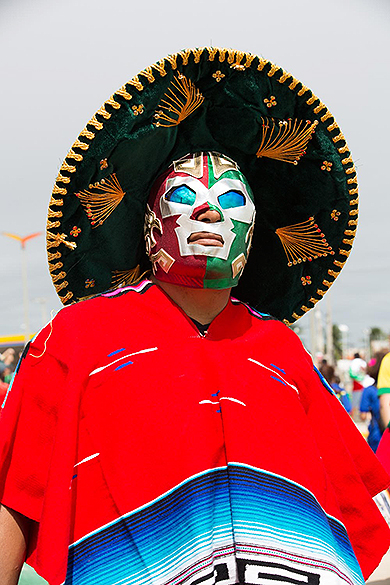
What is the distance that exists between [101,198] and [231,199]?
19.7 inches

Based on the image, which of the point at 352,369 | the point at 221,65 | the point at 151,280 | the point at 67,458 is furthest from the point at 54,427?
the point at 352,369

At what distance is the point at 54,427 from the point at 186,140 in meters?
1.19

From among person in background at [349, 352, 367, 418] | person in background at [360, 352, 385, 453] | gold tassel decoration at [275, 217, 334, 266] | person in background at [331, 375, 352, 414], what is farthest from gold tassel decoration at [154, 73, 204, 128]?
person in background at [349, 352, 367, 418]

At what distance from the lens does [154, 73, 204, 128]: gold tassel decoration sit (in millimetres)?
2275

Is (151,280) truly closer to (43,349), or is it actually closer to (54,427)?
(43,349)

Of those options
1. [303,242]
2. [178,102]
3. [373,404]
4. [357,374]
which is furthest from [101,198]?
[357,374]

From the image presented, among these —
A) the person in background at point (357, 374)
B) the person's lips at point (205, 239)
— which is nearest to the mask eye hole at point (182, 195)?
the person's lips at point (205, 239)

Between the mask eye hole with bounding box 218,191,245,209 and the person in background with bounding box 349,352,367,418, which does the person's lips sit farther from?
the person in background with bounding box 349,352,367,418

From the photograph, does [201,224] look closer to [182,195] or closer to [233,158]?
[182,195]

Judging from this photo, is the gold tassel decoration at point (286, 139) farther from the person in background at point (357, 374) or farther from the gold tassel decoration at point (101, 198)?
the person in background at point (357, 374)

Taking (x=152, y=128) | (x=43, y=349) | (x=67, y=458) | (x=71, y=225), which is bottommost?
(x=67, y=458)

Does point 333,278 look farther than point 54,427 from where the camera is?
Yes

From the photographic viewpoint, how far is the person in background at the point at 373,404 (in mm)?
6433

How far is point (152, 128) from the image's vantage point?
237 centimetres
